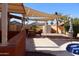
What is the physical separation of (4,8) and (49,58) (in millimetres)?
1806

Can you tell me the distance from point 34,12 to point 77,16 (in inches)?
529

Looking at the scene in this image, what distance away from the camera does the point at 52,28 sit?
36562mm

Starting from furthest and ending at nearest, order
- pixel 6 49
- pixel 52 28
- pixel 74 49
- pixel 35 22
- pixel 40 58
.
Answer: pixel 52 28 → pixel 35 22 → pixel 74 49 → pixel 6 49 → pixel 40 58

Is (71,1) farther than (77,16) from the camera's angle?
No

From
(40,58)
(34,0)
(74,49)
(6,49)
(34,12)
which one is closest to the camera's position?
(40,58)

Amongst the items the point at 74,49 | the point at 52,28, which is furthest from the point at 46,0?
the point at 52,28

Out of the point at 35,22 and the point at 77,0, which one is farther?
the point at 35,22

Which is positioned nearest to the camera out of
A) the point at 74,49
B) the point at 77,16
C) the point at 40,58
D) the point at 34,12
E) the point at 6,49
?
the point at 40,58

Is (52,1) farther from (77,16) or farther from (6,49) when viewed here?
(77,16)

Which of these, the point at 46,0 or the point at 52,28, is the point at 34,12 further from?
the point at 52,28

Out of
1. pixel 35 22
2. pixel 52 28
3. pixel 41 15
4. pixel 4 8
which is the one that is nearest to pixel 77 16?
pixel 35 22

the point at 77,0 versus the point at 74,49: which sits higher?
the point at 77,0

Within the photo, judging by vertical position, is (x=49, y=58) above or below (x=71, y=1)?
below

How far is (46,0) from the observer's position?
96.6 inches
